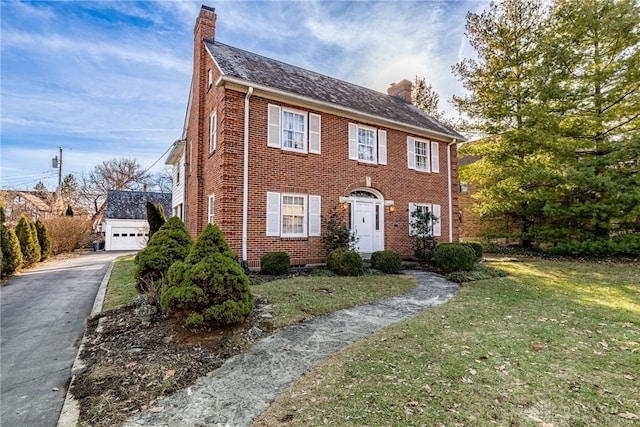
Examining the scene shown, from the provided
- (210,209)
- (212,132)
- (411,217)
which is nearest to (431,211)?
(411,217)

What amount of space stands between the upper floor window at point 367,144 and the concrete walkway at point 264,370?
6977 millimetres

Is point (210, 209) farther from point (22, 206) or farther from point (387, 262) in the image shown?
point (22, 206)

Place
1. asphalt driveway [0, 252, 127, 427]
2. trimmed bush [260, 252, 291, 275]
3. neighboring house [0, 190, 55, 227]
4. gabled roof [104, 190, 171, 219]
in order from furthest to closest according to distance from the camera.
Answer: gabled roof [104, 190, 171, 219]
neighboring house [0, 190, 55, 227]
trimmed bush [260, 252, 291, 275]
asphalt driveway [0, 252, 127, 427]

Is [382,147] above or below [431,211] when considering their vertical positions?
above

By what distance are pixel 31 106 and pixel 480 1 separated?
66.1 feet

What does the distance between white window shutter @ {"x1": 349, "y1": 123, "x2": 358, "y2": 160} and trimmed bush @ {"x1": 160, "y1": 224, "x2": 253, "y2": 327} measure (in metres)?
7.68

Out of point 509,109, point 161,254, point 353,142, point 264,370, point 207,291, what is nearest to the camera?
point 264,370

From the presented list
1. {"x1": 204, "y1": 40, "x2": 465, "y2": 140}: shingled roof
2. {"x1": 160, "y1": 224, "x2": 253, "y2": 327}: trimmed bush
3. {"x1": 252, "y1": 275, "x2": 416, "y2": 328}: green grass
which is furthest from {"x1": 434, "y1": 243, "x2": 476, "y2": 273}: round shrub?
{"x1": 160, "y1": 224, "x2": 253, "y2": 327}: trimmed bush

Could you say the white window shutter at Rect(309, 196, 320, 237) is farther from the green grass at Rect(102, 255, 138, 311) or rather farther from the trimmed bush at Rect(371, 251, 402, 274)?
the green grass at Rect(102, 255, 138, 311)

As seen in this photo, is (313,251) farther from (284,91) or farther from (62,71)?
(62,71)

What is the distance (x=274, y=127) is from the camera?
10305 mm

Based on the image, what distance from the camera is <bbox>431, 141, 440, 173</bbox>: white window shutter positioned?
46.8ft

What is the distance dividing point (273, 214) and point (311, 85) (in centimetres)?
557

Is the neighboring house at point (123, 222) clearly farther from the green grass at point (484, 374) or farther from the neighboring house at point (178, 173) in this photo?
the green grass at point (484, 374)
